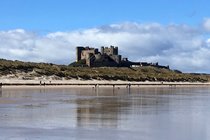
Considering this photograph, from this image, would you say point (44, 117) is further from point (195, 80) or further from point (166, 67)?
point (166, 67)

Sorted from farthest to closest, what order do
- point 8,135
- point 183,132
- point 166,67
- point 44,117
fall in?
point 166,67 → point 44,117 → point 183,132 → point 8,135

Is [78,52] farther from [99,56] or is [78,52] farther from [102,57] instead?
[102,57]

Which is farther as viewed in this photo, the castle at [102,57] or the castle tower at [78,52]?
the castle tower at [78,52]

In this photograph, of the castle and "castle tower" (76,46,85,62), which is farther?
"castle tower" (76,46,85,62)

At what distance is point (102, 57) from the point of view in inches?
4532

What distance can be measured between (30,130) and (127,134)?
3066 mm

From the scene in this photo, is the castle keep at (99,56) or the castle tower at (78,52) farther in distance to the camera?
the castle tower at (78,52)

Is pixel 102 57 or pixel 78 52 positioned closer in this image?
pixel 102 57

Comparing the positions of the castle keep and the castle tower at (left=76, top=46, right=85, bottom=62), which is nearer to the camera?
the castle keep

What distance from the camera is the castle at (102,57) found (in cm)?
11369

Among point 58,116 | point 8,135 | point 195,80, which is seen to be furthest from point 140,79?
point 8,135

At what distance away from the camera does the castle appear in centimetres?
11369

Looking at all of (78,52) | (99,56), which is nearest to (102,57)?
(99,56)

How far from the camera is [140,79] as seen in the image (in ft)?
285
